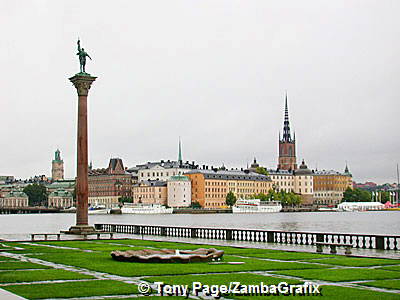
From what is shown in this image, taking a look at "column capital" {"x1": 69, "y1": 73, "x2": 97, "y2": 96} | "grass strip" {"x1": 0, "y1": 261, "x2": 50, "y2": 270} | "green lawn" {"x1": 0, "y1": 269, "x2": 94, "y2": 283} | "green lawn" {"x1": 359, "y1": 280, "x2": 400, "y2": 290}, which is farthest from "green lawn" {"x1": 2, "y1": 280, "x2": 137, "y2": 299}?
"column capital" {"x1": 69, "y1": 73, "x2": 97, "y2": 96}

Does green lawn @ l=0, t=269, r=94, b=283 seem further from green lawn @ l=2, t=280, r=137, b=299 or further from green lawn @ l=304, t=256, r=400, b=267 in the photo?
green lawn @ l=304, t=256, r=400, b=267

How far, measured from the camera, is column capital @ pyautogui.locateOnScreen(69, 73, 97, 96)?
45.1m

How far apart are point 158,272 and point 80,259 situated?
5790mm

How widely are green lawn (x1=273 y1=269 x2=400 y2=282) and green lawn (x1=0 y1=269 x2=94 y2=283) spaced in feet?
19.1

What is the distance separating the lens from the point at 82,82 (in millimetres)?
45125

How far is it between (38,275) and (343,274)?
8.36m

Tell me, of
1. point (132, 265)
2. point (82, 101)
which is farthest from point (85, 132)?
point (132, 265)

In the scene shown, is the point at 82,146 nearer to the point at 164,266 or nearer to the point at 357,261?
the point at 164,266

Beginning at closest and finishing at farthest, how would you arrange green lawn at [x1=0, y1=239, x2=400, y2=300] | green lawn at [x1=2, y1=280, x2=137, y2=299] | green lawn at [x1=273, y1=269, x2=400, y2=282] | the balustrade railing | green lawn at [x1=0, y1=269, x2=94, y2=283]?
green lawn at [x1=2, y1=280, x2=137, y2=299] < green lawn at [x1=0, y1=239, x2=400, y2=300] < green lawn at [x1=0, y1=269, x2=94, y2=283] < green lawn at [x1=273, y1=269, x2=400, y2=282] < the balustrade railing

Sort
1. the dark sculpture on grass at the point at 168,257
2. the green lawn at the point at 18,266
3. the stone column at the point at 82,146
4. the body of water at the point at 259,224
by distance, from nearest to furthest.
A: 1. the green lawn at the point at 18,266
2. the dark sculpture on grass at the point at 168,257
3. the stone column at the point at 82,146
4. the body of water at the point at 259,224

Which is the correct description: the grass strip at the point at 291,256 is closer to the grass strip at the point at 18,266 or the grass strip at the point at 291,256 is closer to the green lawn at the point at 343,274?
the green lawn at the point at 343,274

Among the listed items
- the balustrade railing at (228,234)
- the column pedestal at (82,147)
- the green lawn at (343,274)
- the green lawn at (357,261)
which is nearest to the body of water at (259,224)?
the column pedestal at (82,147)

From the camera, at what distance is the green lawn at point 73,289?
1595cm

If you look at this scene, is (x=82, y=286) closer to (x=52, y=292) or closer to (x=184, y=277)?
(x=52, y=292)
